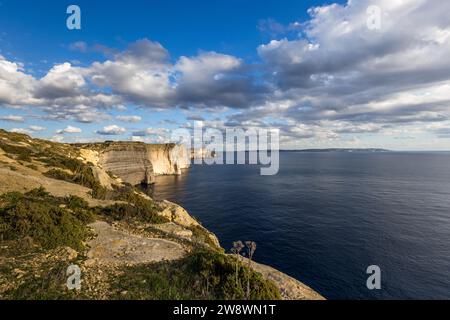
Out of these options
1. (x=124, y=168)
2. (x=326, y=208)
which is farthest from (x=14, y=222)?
(x=124, y=168)

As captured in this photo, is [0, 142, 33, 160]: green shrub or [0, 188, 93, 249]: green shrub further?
[0, 142, 33, 160]: green shrub

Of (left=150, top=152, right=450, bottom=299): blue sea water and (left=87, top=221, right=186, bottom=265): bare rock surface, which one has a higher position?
(left=87, top=221, right=186, bottom=265): bare rock surface

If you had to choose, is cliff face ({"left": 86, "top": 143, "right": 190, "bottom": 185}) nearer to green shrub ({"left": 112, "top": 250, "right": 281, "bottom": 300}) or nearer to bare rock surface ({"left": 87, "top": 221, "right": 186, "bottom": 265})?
bare rock surface ({"left": 87, "top": 221, "right": 186, "bottom": 265})

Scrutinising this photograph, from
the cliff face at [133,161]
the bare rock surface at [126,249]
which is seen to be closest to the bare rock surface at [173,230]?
the bare rock surface at [126,249]

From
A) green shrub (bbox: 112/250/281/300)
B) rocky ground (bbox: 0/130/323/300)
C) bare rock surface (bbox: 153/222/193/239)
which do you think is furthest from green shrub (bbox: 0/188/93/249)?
bare rock surface (bbox: 153/222/193/239)

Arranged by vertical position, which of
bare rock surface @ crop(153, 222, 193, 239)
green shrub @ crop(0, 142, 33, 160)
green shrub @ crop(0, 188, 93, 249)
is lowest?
bare rock surface @ crop(153, 222, 193, 239)

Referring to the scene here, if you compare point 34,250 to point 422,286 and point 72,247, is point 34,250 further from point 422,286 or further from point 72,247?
point 422,286
